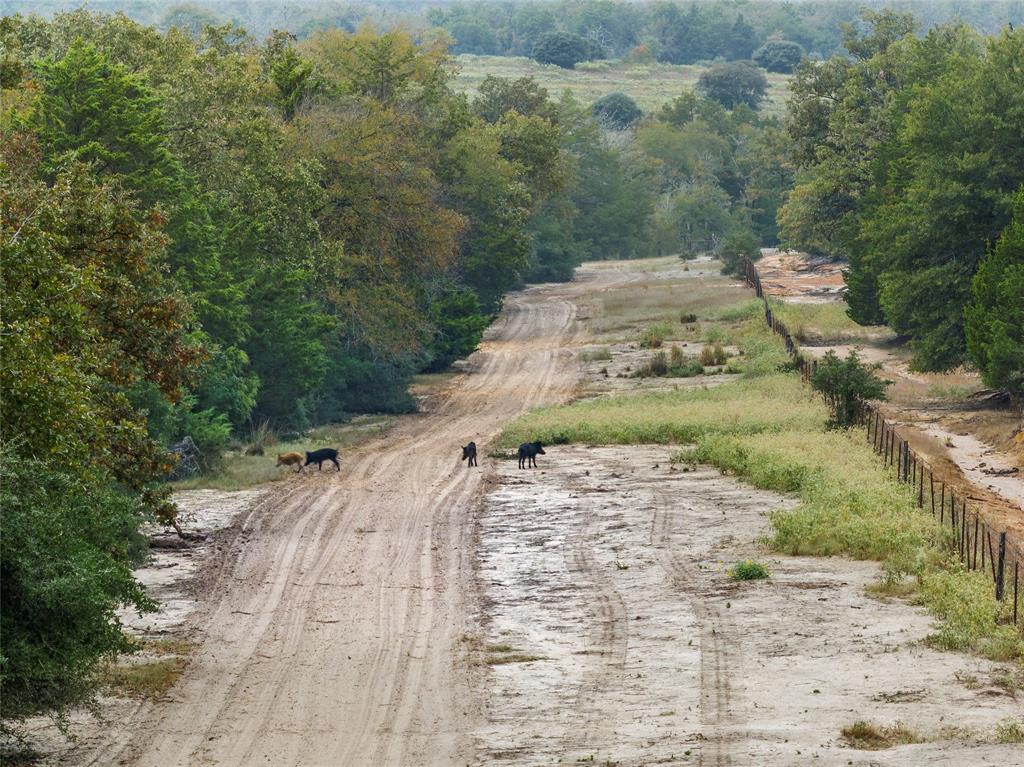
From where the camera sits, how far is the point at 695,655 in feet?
70.1

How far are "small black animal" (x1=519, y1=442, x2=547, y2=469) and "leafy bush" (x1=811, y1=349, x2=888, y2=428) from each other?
795 cm

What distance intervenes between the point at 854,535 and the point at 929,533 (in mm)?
1209

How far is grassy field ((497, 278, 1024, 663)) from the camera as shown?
22.5 metres

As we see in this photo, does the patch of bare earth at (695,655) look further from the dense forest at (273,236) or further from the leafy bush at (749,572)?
the dense forest at (273,236)

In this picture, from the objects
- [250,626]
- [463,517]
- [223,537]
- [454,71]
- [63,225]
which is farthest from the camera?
[454,71]

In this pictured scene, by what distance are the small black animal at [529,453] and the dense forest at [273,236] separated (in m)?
7.27

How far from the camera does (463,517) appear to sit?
32.5m

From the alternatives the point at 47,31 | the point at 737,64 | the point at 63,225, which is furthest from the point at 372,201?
the point at 737,64

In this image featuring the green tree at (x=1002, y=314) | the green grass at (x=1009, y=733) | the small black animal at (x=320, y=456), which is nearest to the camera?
the green grass at (x=1009, y=733)

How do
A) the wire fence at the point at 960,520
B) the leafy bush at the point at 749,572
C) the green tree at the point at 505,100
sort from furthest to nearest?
the green tree at the point at 505,100 < the leafy bush at the point at 749,572 < the wire fence at the point at 960,520

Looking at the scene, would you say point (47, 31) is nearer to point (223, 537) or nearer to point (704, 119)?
point (223, 537)

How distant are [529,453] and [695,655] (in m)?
17.1

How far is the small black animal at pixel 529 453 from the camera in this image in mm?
38281

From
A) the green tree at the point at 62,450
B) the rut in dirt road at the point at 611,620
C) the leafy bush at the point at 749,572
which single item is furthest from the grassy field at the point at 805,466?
the green tree at the point at 62,450
